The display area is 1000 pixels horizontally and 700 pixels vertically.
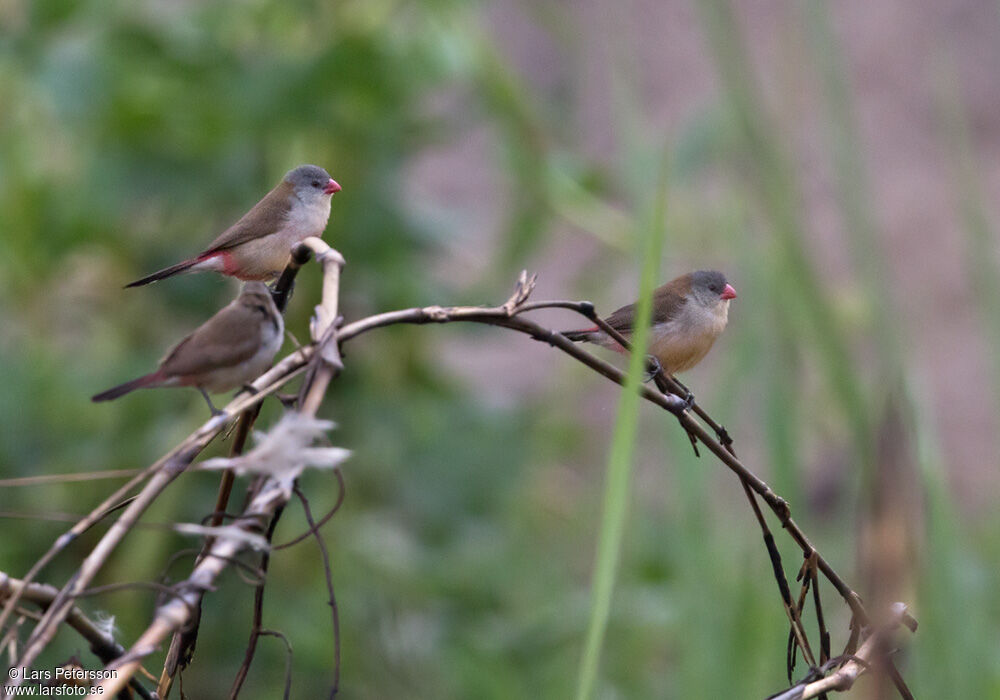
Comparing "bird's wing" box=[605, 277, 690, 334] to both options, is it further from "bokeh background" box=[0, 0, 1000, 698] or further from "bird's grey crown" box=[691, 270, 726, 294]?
"bokeh background" box=[0, 0, 1000, 698]

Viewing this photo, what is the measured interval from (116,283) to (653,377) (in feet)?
8.42

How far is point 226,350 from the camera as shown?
1056 millimetres

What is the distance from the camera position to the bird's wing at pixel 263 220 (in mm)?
1428

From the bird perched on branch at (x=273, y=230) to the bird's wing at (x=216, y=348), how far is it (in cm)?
31

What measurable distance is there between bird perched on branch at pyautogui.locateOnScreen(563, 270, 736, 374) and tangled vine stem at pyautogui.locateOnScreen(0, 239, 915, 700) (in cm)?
79

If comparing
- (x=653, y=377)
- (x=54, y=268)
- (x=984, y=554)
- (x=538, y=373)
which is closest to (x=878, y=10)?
(x=538, y=373)

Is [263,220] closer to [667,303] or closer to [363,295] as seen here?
[667,303]

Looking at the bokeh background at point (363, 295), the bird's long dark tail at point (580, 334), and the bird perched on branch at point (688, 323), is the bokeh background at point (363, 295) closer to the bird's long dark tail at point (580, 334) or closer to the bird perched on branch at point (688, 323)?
the bird perched on branch at point (688, 323)

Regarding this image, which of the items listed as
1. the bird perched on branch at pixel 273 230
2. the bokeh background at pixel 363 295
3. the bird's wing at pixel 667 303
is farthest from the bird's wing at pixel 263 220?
the bokeh background at pixel 363 295

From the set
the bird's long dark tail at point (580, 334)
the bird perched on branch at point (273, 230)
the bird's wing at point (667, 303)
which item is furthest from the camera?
the bird's wing at point (667, 303)

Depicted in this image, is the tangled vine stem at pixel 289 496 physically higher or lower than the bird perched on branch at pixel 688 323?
lower

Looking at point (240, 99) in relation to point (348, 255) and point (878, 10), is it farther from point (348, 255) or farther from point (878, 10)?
point (878, 10)

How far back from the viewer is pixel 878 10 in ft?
29.8

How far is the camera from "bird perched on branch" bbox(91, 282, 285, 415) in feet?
3.46
